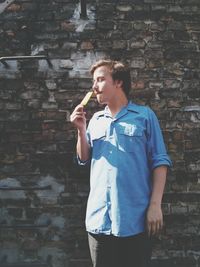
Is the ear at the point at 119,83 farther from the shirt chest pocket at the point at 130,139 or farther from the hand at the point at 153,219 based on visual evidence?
the hand at the point at 153,219

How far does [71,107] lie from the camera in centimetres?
293

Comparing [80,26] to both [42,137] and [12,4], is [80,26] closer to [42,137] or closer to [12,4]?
[12,4]

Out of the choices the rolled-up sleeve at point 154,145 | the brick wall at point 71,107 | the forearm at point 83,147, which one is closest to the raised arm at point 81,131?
the forearm at point 83,147

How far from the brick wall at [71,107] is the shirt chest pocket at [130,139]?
959mm

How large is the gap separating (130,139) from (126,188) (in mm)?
257

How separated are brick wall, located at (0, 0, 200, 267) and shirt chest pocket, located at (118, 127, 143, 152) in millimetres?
959

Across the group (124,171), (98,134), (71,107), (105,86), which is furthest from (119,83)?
(71,107)

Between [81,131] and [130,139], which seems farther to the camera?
[81,131]

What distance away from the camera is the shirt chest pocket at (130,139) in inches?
77.8

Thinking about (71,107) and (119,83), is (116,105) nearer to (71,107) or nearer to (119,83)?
(119,83)

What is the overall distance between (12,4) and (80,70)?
786 mm

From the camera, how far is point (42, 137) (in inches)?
115

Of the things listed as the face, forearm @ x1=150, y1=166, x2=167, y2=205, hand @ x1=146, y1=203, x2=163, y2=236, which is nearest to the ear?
the face

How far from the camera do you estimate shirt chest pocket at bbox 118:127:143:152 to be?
6.48 ft
